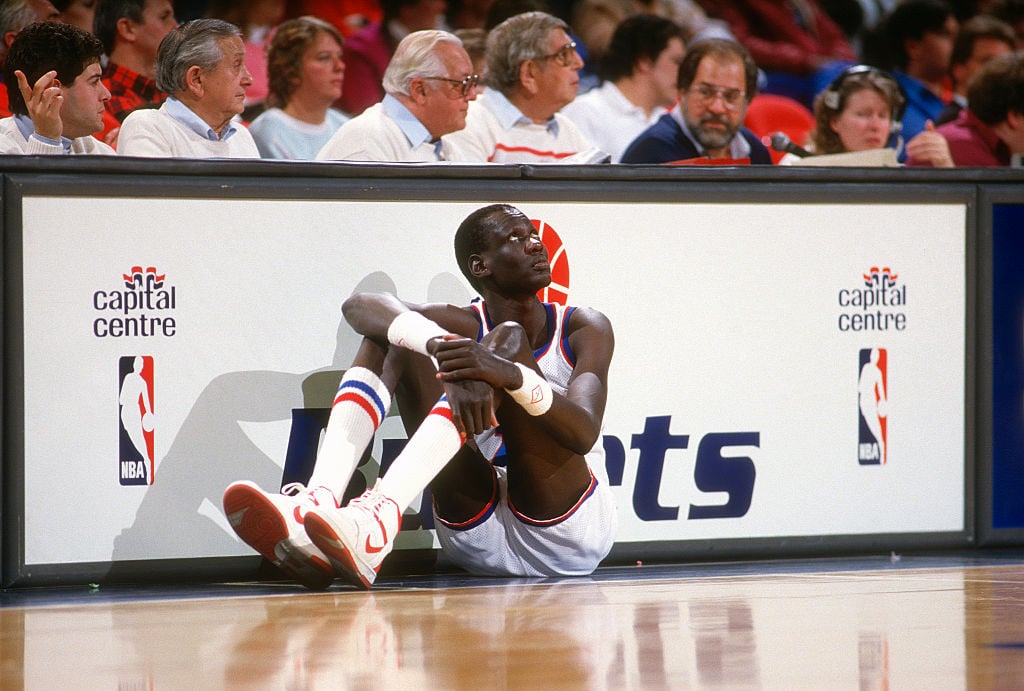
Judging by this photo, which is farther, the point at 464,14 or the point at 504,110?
the point at 464,14

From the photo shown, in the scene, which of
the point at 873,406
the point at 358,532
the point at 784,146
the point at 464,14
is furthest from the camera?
the point at 464,14

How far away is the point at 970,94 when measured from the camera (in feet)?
17.2

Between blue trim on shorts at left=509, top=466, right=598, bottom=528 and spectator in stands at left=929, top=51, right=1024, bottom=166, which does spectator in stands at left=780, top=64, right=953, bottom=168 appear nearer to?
spectator in stands at left=929, top=51, right=1024, bottom=166

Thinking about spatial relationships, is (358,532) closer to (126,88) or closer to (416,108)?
(416,108)

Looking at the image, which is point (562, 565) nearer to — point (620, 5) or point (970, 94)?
point (970, 94)

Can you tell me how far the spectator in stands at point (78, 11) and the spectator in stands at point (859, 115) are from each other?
2692 mm

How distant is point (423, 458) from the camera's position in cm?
320

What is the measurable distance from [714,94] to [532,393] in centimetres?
222

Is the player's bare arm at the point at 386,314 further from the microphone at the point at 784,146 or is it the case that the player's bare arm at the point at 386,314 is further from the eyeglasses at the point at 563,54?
the microphone at the point at 784,146

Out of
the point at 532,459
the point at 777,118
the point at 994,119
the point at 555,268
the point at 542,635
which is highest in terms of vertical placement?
the point at 777,118

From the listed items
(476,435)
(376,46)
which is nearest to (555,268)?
(476,435)

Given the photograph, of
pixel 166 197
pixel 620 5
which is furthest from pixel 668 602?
pixel 620 5

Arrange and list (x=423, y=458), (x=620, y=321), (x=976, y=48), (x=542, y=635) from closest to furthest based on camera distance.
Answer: (x=542, y=635), (x=423, y=458), (x=620, y=321), (x=976, y=48)

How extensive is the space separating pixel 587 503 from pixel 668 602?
1.42 ft
